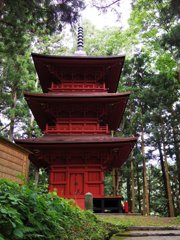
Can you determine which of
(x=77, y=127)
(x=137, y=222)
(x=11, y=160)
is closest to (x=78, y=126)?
(x=77, y=127)

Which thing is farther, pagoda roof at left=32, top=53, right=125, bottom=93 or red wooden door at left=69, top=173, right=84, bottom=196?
pagoda roof at left=32, top=53, right=125, bottom=93

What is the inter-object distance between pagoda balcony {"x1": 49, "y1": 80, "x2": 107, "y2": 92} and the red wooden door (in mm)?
5052

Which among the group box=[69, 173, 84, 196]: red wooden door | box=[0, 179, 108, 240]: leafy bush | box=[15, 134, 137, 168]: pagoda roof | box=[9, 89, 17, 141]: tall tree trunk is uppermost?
box=[9, 89, 17, 141]: tall tree trunk

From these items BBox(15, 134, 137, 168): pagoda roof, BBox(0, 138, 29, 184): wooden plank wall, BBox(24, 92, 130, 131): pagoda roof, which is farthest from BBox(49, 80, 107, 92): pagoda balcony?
BBox(0, 138, 29, 184): wooden plank wall

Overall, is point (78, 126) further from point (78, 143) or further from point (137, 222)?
point (137, 222)

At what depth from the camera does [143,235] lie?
554cm

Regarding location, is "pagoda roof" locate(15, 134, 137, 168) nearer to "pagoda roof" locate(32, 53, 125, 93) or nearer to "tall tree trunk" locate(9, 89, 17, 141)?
"pagoda roof" locate(32, 53, 125, 93)

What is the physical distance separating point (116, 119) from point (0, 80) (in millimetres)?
9481

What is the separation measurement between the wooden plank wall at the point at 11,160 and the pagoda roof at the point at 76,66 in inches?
284

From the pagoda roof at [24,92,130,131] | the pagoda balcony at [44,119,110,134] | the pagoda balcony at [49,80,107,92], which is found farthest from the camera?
the pagoda balcony at [49,80,107,92]

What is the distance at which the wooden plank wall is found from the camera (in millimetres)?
7824

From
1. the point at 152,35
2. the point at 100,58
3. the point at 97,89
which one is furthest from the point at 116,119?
the point at 152,35

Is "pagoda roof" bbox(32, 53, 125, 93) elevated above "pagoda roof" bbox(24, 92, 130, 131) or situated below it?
above

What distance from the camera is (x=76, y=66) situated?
15211 millimetres
